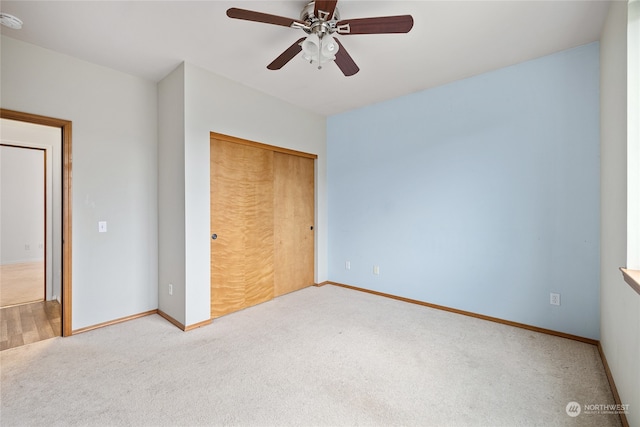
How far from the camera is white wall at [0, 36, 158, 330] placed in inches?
95.0

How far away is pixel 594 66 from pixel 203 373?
399cm

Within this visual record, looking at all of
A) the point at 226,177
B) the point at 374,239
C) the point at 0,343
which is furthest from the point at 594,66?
the point at 0,343

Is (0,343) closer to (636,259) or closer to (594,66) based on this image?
(636,259)

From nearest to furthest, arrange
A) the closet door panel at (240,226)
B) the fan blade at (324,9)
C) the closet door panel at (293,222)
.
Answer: the fan blade at (324,9) → the closet door panel at (240,226) → the closet door panel at (293,222)

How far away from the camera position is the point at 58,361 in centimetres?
212

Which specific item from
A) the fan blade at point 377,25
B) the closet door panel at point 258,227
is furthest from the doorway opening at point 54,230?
the fan blade at point 377,25

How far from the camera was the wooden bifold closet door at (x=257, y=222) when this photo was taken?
302 cm

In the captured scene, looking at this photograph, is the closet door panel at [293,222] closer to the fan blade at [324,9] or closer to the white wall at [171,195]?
the white wall at [171,195]

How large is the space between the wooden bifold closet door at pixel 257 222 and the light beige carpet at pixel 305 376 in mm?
568

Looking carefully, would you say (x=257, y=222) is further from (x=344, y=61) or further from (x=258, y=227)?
(x=344, y=61)

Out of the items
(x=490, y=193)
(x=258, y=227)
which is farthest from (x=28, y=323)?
(x=490, y=193)

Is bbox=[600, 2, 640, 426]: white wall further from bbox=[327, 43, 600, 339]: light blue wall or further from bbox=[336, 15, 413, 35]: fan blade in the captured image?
bbox=[336, 15, 413, 35]: fan blade

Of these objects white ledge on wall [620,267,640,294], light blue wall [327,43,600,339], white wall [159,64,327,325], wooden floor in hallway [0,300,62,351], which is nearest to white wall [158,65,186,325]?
white wall [159,64,327,325]

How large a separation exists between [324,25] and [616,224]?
7.40 feet
